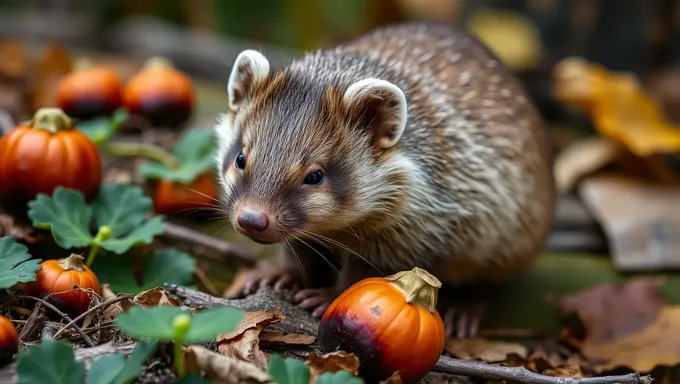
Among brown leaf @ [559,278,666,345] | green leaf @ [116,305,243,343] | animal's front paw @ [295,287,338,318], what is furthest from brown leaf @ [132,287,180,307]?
brown leaf @ [559,278,666,345]

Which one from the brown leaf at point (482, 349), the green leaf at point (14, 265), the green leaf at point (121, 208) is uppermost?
the green leaf at point (121, 208)

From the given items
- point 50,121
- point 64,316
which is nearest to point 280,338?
point 64,316

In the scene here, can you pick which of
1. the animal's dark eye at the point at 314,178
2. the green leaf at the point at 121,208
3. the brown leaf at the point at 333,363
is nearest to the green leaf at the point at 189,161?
the green leaf at the point at 121,208

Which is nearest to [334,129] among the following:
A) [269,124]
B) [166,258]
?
[269,124]

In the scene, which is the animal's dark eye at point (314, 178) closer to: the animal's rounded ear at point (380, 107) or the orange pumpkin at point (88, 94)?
the animal's rounded ear at point (380, 107)

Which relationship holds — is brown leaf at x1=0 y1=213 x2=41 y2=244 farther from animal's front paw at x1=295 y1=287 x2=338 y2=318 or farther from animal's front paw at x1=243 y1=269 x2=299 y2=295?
animal's front paw at x1=295 y1=287 x2=338 y2=318
